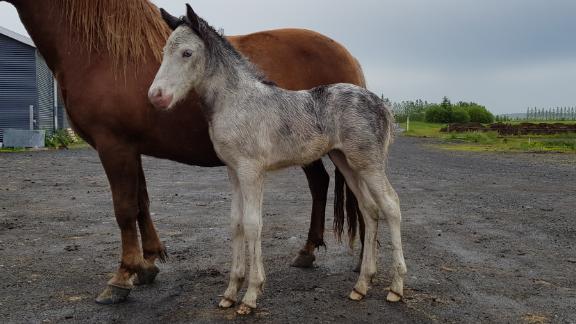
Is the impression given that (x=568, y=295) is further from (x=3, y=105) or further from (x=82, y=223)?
(x=3, y=105)

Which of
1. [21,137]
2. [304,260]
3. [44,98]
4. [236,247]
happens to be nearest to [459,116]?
[44,98]

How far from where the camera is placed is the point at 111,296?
4391 mm

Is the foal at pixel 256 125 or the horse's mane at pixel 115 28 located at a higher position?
the horse's mane at pixel 115 28

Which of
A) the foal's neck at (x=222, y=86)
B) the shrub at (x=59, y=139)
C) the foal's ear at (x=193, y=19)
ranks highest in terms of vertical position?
the foal's ear at (x=193, y=19)

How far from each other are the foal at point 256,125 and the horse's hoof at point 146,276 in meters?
0.95

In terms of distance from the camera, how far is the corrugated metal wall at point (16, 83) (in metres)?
24.2

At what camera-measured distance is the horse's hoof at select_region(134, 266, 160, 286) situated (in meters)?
4.73

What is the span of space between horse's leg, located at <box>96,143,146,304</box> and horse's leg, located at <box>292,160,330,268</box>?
1658mm

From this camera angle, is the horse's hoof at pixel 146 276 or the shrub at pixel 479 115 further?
the shrub at pixel 479 115

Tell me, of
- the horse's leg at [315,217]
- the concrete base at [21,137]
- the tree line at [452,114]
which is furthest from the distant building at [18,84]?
the tree line at [452,114]

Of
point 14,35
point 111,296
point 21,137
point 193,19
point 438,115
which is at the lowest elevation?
point 111,296

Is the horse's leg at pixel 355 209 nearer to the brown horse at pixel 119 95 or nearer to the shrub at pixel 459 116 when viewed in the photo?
the brown horse at pixel 119 95

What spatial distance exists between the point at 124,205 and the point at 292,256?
2170 mm

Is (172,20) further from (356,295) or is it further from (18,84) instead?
(18,84)
